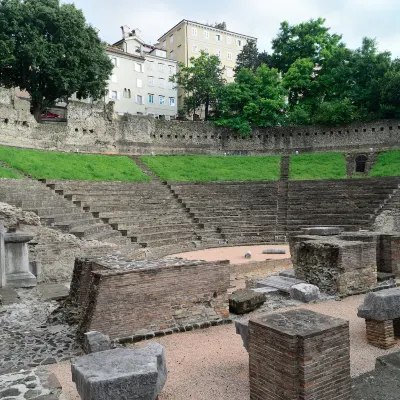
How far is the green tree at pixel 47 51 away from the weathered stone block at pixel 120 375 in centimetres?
2626

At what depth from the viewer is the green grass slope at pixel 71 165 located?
20562 millimetres

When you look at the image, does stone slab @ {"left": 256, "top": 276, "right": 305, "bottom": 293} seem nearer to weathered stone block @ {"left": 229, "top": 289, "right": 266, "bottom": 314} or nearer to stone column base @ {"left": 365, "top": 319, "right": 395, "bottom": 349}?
weathered stone block @ {"left": 229, "top": 289, "right": 266, "bottom": 314}

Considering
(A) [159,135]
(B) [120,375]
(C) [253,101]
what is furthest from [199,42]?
(B) [120,375]

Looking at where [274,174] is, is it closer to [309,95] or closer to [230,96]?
[230,96]

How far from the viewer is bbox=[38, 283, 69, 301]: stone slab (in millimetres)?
9477

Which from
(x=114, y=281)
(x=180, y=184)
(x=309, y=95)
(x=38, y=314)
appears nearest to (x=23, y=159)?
(x=180, y=184)

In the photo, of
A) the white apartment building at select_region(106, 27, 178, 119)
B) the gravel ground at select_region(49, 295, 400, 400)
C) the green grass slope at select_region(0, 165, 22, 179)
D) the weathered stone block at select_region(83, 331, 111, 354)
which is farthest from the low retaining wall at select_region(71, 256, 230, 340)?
the white apartment building at select_region(106, 27, 178, 119)

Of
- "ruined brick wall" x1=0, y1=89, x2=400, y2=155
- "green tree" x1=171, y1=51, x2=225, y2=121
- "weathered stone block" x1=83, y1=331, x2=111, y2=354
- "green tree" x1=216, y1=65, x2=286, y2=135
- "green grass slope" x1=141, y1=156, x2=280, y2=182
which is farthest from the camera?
"green tree" x1=171, y1=51, x2=225, y2=121

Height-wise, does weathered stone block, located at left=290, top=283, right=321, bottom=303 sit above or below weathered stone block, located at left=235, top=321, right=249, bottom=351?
below

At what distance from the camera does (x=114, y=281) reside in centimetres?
639

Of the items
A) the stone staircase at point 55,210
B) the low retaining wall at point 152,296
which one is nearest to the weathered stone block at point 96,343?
the low retaining wall at point 152,296

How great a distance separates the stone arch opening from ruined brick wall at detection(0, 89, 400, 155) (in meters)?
1.66

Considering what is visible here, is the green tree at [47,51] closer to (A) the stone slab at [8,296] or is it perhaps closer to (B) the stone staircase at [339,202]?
(B) the stone staircase at [339,202]

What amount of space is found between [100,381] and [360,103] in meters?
34.1
